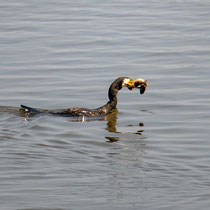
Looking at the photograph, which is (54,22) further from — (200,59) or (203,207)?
(203,207)

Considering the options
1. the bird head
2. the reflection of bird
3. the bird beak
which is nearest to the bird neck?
the reflection of bird

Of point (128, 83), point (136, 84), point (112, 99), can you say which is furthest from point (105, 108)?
point (136, 84)

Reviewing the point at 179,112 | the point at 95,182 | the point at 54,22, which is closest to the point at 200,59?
the point at 179,112

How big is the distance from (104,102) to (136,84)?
0.77 metres

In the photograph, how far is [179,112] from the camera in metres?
12.0

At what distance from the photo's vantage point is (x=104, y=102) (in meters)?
12.8

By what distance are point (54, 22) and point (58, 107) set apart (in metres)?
8.58

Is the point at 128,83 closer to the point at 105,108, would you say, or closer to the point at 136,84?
the point at 136,84

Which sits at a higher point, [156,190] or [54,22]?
[54,22]

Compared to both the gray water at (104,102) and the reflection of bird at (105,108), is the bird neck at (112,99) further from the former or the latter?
the gray water at (104,102)

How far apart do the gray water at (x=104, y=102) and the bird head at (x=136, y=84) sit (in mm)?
318

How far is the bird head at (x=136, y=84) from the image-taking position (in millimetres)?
12289

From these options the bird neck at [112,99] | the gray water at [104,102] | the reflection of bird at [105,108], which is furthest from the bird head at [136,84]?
the gray water at [104,102]

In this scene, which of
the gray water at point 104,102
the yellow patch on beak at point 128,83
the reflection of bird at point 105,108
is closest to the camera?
the gray water at point 104,102
